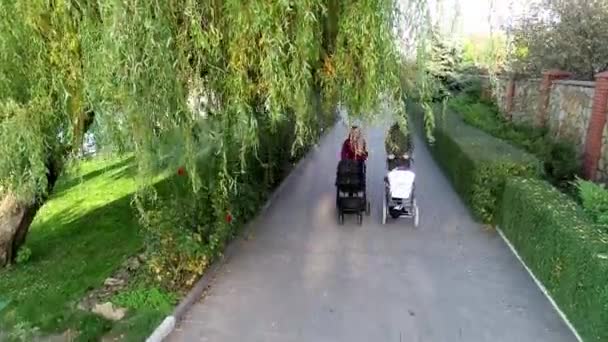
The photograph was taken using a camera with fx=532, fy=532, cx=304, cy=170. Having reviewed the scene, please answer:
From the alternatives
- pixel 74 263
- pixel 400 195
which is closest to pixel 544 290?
pixel 400 195

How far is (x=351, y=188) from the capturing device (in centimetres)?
902

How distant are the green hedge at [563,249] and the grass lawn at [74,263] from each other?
4.07 meters

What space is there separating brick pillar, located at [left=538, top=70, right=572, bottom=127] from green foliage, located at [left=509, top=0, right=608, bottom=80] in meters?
0.44

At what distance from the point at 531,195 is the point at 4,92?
6.22 metres

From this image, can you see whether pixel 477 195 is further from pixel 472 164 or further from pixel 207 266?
pixel 207 266

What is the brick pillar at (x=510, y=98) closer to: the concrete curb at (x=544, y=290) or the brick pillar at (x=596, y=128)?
the brick pillar at (x=596, y=128)

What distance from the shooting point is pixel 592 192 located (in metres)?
7.08

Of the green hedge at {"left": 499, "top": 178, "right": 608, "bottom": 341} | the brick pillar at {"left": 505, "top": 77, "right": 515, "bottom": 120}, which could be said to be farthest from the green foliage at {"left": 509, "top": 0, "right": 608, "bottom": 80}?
the green hedge at {"left": 499, "top": 178, "right": 608, "bottom": 341}

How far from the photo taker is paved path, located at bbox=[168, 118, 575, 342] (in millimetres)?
5324

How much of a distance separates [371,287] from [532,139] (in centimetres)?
695

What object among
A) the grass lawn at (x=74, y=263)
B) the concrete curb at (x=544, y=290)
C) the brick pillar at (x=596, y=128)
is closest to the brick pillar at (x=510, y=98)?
the brick pillar at (x=596, y=128)

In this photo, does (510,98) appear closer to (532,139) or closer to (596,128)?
(532,139)

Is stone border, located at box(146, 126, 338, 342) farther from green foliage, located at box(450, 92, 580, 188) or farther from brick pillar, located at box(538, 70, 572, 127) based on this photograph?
brick pillar, located at box(538, 70, 572, 127)

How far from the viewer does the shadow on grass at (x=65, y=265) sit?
591 centimetres
